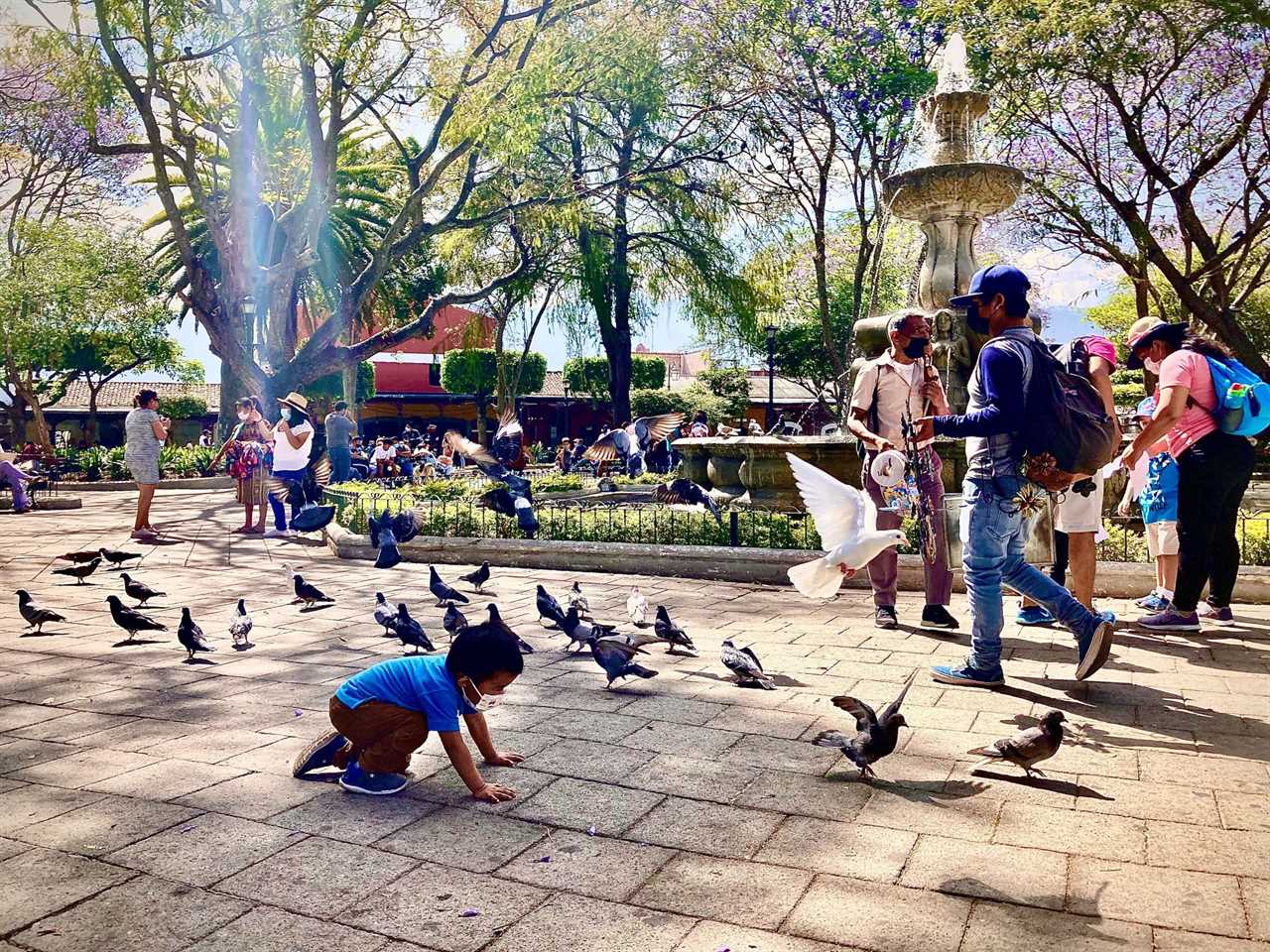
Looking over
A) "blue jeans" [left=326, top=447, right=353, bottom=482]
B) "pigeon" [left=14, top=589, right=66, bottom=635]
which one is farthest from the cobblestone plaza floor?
"blue jeans" [left=326, top=447, right=353, bottom=482]

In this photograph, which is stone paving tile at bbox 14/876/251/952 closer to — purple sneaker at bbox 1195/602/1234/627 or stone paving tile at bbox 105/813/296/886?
stone paving tile at bbox 105/813/296/886

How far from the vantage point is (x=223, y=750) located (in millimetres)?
3916

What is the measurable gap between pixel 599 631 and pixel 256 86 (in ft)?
44.5

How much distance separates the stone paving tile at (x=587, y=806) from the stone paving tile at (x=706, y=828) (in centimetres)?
6

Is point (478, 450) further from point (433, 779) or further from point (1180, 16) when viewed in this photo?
point (1180, 16)

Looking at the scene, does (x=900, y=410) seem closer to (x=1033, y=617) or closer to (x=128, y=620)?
(x=1033, y=617)

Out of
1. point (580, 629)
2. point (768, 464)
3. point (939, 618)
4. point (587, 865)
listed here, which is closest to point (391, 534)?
point (580, 629)

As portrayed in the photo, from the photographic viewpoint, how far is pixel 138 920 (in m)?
2.53

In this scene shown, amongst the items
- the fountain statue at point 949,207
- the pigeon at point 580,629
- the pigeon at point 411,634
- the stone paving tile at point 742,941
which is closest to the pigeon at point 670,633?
the pigeon at point 580,629

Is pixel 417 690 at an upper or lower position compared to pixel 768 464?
lower

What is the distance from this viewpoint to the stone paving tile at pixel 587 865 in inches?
106

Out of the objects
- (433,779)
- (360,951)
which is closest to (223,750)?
(433,779)

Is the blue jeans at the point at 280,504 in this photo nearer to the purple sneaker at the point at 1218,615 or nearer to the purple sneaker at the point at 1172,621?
the purple sneaker at the point at 1172,621

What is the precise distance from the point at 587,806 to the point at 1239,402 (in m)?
4.35
